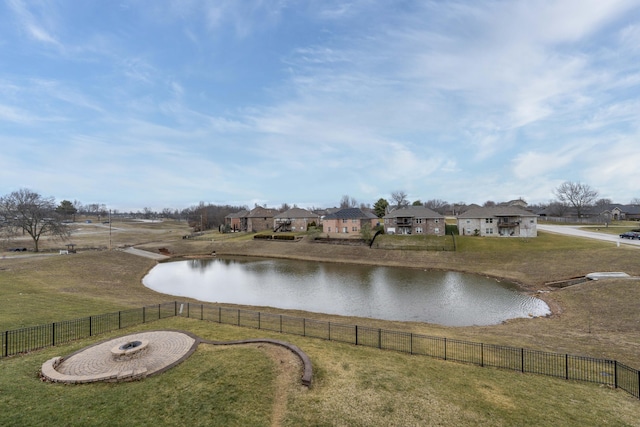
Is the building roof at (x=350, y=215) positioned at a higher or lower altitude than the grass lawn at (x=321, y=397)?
higher

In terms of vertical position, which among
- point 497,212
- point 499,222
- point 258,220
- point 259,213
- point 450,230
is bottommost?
point 450,230

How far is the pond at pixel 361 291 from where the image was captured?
25.5 meters

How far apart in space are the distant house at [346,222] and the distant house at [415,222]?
6.89 meters

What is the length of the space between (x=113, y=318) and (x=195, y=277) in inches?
903

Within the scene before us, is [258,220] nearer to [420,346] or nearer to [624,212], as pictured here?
[420,346]

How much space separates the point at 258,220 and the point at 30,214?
4965 cm

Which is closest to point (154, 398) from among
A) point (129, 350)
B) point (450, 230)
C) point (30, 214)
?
point (129, 350)

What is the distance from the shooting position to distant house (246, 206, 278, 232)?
289ft

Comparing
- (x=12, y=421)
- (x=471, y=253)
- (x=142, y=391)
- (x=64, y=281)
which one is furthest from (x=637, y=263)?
(x=64, y=281)

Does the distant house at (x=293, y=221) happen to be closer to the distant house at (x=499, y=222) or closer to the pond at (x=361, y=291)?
the pond at (x=361, y=291)

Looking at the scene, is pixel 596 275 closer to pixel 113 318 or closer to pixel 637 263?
pixel 637 263

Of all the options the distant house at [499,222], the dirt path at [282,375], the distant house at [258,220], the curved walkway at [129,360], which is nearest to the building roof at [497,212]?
the distant house at [499,222]

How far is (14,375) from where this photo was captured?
10.8 meters

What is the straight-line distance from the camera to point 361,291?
32781mm
